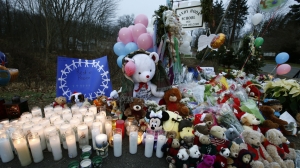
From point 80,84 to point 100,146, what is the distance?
6.75ft

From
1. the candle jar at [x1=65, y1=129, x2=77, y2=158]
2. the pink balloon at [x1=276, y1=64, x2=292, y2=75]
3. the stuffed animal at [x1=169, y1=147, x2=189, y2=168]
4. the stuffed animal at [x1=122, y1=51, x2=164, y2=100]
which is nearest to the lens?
the stuffed animal at [x1=169, y1=147, x2=189, y2=168]

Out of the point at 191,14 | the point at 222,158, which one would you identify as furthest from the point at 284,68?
the point at 222,158

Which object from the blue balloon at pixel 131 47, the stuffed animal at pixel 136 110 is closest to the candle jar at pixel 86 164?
the stuffed animal at pixel 136 110

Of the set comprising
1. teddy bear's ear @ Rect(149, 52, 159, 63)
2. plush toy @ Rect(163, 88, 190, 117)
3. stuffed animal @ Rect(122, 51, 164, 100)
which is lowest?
plush toy @ Rect(163, 88, 190, 117)

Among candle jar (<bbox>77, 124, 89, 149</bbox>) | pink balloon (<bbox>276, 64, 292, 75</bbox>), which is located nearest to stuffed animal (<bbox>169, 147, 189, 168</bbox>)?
candle jar (<bbox>77, 124, 89, 149</bbox>)

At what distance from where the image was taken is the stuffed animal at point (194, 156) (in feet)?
5.16

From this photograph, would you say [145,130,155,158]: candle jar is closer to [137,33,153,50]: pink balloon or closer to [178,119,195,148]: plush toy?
[178,119,195,148]: plush toy

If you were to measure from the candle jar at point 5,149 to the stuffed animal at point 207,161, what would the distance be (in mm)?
2079

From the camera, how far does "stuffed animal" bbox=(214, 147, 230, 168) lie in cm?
154

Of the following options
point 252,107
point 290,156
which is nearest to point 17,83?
point 252,107

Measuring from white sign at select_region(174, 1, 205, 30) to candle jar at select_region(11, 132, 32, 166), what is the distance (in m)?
4.07

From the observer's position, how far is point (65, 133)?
172cm

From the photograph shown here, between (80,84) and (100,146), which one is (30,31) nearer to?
(80,84)

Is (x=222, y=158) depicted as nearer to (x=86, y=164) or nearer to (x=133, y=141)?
(x=133, y=141)
